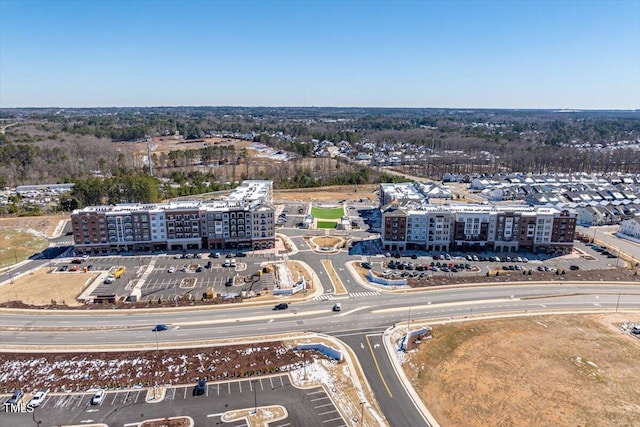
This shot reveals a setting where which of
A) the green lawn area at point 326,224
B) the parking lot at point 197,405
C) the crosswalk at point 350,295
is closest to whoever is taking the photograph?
the parking lot at point 197,405

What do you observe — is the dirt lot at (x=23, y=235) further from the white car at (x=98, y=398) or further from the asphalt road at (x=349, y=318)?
the white car at (x=98, y=398)

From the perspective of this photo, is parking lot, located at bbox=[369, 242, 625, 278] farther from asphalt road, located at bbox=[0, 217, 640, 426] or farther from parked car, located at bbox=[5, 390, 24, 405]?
A: parked car, located at bbox=[5, 390, 24, 405]

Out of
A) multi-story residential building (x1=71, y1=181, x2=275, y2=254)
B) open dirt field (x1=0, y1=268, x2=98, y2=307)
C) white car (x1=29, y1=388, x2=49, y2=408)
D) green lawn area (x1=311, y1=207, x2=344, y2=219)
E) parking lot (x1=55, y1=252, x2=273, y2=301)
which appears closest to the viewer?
white car (x1=29, y1=388, x2=49, y2=408)

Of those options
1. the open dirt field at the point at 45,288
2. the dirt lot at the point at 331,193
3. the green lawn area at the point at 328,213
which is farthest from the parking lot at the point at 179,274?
the dirt lot at the point at 331,193

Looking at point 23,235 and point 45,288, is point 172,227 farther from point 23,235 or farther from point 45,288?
point 23,235

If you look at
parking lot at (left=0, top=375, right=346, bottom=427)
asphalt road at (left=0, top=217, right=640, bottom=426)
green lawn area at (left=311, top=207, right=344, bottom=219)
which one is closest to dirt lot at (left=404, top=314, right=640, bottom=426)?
asphalt road at (left=0, top=217, right=640, bottom=426)

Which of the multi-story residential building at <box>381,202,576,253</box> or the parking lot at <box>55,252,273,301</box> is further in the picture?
the multi-story residential building at <box>381,202,576,253</box>

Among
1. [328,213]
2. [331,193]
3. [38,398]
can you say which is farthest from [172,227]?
[331,193]
